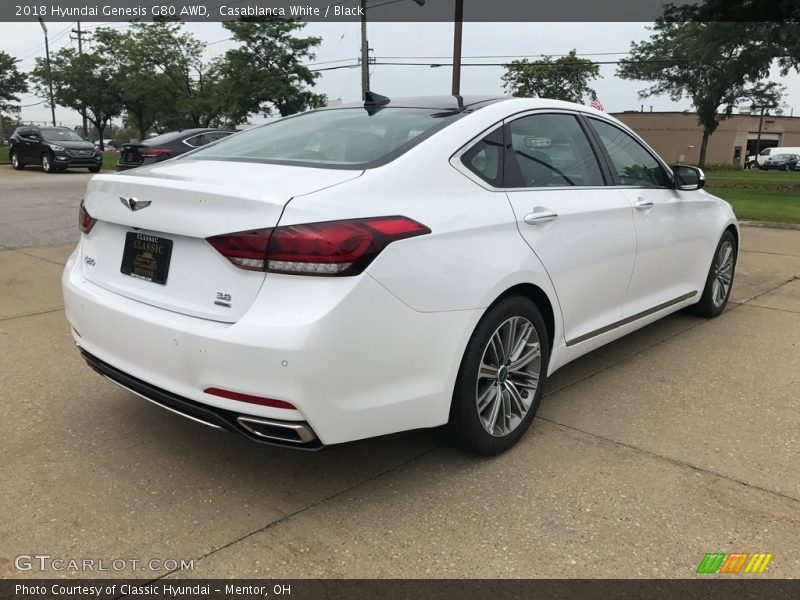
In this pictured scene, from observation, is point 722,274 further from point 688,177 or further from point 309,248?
point 309,248

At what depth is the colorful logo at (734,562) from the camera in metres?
2.38

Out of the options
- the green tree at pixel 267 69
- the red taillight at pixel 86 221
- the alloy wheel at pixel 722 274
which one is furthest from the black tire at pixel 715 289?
the green tree at pixel 267 69

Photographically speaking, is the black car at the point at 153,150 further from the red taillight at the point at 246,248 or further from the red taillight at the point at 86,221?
the red taillight at the point at 246,248

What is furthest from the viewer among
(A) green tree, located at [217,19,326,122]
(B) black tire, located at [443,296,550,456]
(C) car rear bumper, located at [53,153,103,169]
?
(A) green tree, located at [217,19,326,122]

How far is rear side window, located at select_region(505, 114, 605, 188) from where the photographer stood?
10.7 ft

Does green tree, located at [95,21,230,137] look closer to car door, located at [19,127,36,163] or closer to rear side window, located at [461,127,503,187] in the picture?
car door, located at [19,127,36,163]

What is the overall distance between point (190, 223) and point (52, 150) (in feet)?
76.8

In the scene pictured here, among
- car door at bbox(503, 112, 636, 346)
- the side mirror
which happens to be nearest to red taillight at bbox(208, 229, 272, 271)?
car door at bbox(503, 112, 636, 346)

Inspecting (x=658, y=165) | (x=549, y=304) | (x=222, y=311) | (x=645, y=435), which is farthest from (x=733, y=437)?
(x=222, y=311)

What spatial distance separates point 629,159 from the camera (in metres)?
4.23

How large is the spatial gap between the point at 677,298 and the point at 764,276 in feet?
11.1

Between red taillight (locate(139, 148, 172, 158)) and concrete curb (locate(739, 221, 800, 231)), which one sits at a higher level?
red taillight (locate(139, 148, 172, 158))

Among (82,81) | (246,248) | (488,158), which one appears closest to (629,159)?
(488,158)

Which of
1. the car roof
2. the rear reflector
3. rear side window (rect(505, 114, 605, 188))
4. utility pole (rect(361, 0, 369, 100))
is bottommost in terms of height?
the rear reflector
